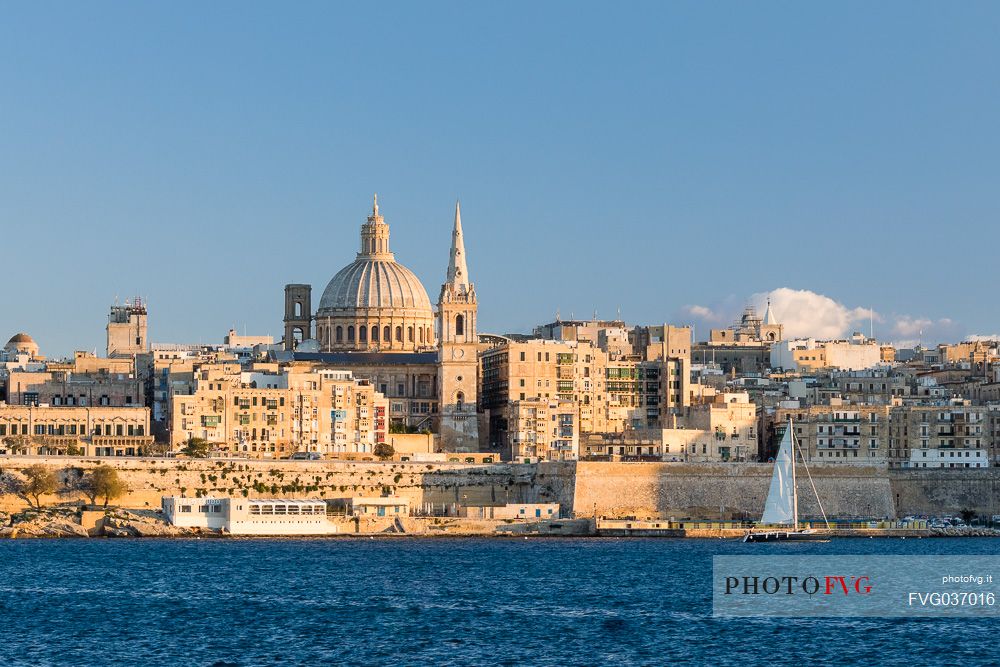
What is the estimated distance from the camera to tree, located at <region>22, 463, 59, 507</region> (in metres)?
88.1

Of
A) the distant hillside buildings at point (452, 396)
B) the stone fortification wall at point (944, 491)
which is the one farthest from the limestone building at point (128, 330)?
the stone fortification wall at point (944, 491)

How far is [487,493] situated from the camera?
3752 inches

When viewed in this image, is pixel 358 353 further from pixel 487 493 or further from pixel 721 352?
pixel 721 352

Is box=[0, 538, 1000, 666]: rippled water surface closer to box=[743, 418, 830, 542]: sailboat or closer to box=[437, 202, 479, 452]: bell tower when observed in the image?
box=[743, 418, 830, 542]: sailboat

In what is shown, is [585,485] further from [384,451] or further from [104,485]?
[104,485]

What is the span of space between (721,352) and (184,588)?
8459cm

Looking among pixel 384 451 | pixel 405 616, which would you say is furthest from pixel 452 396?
pixel 405 616

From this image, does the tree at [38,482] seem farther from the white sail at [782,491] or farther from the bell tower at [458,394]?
the white sail at [782,491]

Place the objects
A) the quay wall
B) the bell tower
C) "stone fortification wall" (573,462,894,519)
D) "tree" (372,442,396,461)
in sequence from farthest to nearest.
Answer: the bell tower
"tree" (372,442,396,461)
"stone fortification wall" (573,462,894,519)
the quay wall

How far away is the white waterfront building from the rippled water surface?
31.1ft

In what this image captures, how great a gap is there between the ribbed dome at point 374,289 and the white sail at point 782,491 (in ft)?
135

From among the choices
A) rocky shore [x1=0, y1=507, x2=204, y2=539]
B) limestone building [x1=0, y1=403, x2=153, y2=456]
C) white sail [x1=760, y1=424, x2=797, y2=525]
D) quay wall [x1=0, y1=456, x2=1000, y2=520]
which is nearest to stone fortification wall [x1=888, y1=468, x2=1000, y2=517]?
quay wall [x1=0, y1=456, x2=1000, y2=520]

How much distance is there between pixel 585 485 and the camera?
92.8m

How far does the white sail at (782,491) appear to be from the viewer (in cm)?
8350
